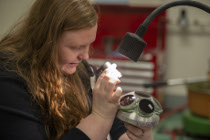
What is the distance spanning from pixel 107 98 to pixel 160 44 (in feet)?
6.48

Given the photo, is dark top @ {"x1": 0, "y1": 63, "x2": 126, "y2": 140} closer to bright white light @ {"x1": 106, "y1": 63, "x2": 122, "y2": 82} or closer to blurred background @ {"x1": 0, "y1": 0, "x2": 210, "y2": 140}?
bright white light @ {"x1": 106, "y1": 63, "x2": 122, "y2": 82}

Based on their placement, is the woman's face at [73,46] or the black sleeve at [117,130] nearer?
the woman's face at [73,46]

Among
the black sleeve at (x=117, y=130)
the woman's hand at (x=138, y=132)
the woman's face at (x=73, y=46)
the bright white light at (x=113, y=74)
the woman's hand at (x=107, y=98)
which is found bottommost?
the black sleeve at (x=117, y=130)

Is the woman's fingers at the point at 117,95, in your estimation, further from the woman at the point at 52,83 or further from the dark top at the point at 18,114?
the dark top at the point at 18,114

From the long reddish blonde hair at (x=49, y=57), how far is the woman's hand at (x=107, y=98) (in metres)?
0.10

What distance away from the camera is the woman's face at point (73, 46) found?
0.68 metres

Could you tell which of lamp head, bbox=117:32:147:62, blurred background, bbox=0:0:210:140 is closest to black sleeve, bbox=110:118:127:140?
lamp head, bbox=117:32:147:62

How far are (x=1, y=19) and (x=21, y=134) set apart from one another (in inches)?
95.2

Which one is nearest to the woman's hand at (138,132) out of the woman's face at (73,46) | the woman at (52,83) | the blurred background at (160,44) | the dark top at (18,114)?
the woman at (52,83)

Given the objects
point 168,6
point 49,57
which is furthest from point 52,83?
point 168,6

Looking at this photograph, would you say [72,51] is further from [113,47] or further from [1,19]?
[1,19]

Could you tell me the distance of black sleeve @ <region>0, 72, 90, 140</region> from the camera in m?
0.57

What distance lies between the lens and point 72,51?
0.71m

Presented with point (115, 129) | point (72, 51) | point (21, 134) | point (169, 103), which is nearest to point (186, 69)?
point (169, 103)
